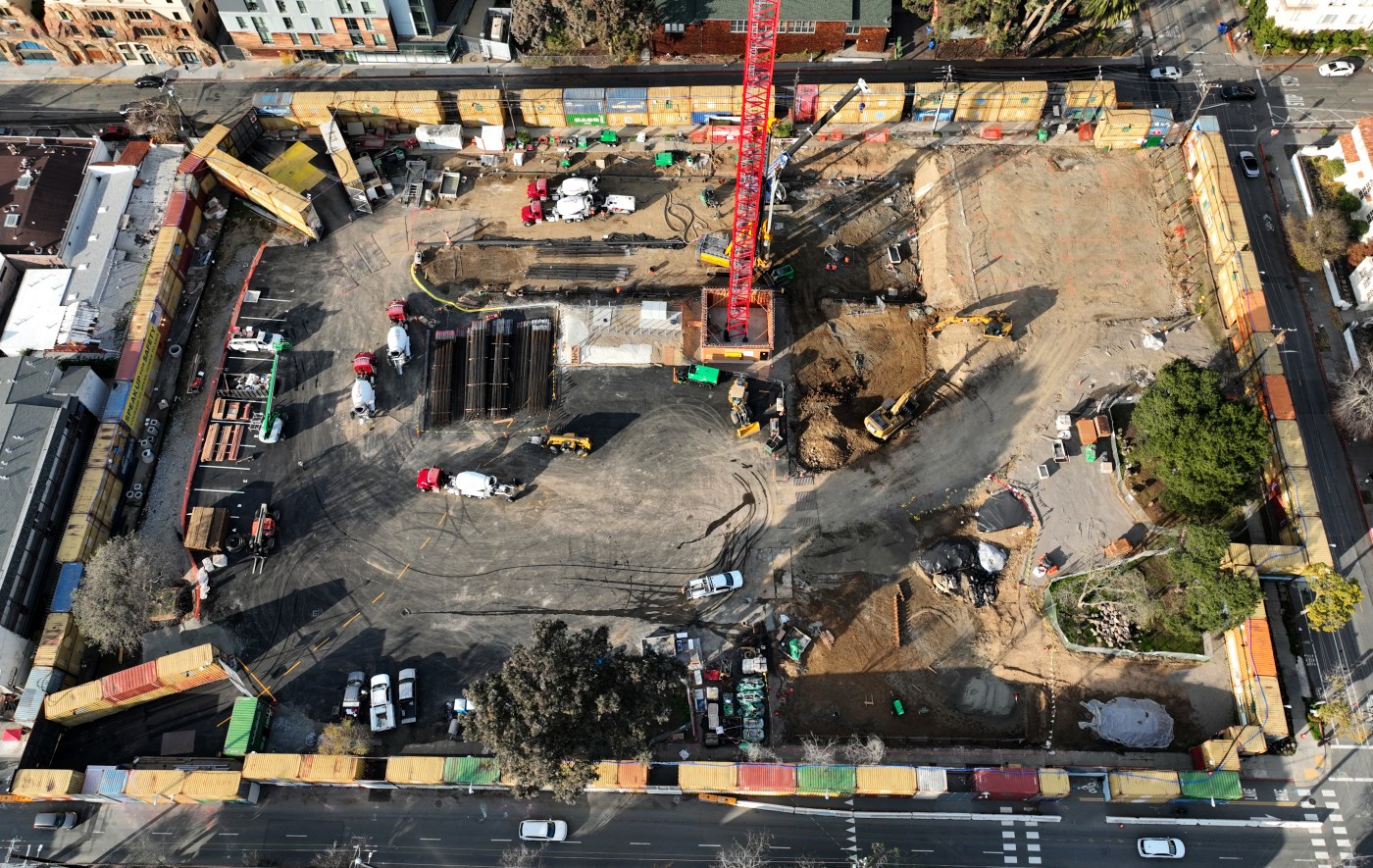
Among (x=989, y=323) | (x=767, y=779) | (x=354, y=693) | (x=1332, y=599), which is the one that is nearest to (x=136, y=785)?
(x=354, y=693)

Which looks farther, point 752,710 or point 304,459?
point 304,459

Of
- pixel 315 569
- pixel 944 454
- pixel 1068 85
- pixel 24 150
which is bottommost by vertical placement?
pixel 315 569

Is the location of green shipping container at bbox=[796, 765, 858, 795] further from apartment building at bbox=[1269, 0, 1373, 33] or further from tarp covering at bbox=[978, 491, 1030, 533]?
apartment building at bbox=[1269, 0, 1373, 33]

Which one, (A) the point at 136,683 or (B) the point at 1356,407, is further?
(B) the point at 1356,407

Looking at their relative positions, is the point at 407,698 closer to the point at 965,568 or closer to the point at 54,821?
the point at 54,821

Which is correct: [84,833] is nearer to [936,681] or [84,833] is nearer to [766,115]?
[936,681]

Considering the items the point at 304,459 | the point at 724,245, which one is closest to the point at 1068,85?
the point at 724,245
